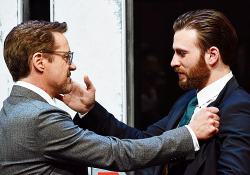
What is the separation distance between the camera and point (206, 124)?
1.61 m

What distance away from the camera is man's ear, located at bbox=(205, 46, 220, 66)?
1.81 meters

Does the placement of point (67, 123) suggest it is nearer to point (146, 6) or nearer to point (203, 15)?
point (203, 15)

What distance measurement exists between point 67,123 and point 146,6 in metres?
1.71

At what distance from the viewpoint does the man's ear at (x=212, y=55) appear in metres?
1.81

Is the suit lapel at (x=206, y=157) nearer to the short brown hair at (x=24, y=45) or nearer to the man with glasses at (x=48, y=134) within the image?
the man with glasses at (x=48, y=134)

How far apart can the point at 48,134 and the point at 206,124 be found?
783 mm

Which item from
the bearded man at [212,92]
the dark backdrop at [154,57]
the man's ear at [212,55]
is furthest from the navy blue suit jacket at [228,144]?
the dark backdrop at [154,57]

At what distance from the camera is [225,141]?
5.15ft

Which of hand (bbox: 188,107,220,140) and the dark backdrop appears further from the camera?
the dark backdrop

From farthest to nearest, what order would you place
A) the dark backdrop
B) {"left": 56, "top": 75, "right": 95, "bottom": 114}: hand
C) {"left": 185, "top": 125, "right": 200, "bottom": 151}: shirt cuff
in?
the dark backdrop
{"left": 56, "top": 75, "right": 95, "bottom": 114}: hand
{"left": 185, "top": 125, "right": 200, "bottom": 151}: shirt cuff

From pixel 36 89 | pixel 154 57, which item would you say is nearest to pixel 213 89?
pixel 36 89

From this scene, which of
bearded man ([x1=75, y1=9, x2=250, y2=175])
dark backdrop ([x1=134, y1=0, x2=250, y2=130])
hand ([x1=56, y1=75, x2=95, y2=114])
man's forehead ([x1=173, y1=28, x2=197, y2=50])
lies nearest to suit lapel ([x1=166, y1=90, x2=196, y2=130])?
bearded man ([x1=75, y1=9, x2=250, y2=175])

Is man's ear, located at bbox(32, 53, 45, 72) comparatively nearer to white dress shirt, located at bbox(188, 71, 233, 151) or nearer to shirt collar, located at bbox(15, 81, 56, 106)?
shirt collar, located at bbox(15, 81, 56, 106)

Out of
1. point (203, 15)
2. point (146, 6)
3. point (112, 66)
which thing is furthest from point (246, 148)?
point (146, 6)
